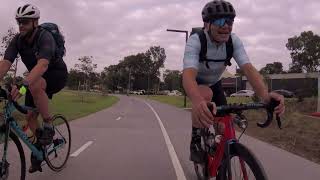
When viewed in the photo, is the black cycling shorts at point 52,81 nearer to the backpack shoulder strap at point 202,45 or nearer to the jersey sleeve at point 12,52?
the jersey sleeve at point 12,52

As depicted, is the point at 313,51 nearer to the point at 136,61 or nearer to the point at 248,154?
the point at 136,61

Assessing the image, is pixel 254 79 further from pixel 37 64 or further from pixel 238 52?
pixel 37 64

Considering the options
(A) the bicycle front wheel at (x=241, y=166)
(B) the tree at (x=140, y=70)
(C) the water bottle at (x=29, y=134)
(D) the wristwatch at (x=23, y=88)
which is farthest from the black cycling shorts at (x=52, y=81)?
(B) the tree at (x=140, y=70)

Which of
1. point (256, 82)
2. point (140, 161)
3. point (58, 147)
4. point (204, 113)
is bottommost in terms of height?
point (140, 161)

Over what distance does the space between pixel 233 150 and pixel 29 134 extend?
3.07 meters

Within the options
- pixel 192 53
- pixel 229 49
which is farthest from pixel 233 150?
pixel 229 49

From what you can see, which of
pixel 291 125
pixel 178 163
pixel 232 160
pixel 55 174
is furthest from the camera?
pixel 291 125

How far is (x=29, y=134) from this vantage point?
21.2 feet

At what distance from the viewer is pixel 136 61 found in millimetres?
152000

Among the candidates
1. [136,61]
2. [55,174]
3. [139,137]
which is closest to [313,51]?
[136,61]

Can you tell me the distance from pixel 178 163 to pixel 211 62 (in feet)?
12.3

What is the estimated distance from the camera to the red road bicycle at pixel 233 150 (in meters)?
4.09

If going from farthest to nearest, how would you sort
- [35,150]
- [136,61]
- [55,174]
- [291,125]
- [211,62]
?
[136,61]
[291,125]
[55,174]
[35,150]
[211,62]

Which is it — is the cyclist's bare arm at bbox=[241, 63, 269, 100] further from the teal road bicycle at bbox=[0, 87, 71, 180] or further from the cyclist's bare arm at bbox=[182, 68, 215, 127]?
the teal road bicycle at bbox=[0, 87, 71, 180]
